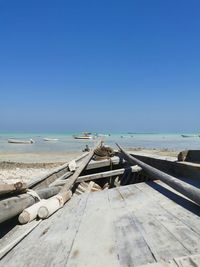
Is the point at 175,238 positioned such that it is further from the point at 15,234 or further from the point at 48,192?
the point at 48,192

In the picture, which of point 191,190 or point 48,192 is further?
point 48,192

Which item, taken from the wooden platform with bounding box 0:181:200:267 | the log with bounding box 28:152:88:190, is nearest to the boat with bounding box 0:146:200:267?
the wooden platform with bounding box 0:181:200:267

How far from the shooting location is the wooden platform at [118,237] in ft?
6.68

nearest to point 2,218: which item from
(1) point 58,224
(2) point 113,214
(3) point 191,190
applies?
(1) point 58,224

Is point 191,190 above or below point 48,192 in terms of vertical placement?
above

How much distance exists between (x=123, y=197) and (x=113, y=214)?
903 mm

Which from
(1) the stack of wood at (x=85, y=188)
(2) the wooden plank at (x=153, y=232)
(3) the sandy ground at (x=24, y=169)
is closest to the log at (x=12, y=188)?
(2) the wooden plank at (x=153, y=232)

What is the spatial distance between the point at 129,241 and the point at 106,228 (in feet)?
1.47

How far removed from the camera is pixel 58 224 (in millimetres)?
3074

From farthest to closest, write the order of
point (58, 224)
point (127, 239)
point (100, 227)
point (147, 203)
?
point (147, 203) < point (58, 224) < point (100, 227) < point (127, 239)

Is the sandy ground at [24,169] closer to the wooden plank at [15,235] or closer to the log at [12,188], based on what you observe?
the log at [12,188]

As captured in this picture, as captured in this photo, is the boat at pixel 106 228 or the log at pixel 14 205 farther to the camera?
the log at pixel 14 205

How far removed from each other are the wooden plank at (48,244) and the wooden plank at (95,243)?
0.19 ft

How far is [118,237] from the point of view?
8.06 ft
